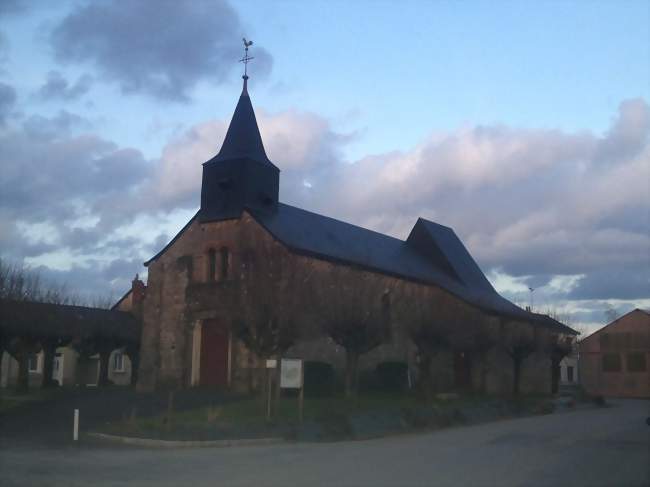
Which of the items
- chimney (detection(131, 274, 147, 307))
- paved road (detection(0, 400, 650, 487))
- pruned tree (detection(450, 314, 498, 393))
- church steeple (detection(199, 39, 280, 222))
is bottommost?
paved road (detection(0, 400, 650, 487))

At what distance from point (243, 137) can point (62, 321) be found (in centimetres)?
1217

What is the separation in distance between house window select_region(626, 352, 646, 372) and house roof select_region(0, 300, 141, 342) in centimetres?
2973

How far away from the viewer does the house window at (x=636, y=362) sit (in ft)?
146

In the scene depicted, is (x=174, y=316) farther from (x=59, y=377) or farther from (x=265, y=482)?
(x=265, y=482)

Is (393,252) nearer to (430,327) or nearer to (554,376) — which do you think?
(554,376)

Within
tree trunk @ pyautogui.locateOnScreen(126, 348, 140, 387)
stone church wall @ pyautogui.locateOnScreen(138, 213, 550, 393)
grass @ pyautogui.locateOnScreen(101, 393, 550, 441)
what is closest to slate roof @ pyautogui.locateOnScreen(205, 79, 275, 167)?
stone church wall @ pyautogui.locateOnScreen(138, 213, 550, 393)

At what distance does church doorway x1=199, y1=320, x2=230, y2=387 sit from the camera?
33312 mm

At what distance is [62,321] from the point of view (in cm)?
3356

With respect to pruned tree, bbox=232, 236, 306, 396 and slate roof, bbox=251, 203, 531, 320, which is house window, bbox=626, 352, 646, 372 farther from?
pruned tree, bbox=232, 236, 306, 396

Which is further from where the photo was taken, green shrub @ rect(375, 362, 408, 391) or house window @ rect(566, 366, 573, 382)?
house window @ rect(566, 366, 573, 382)

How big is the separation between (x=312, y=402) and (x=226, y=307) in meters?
4.78

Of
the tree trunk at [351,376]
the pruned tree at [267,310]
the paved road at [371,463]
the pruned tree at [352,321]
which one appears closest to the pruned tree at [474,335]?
the pruned tree at [352,321]

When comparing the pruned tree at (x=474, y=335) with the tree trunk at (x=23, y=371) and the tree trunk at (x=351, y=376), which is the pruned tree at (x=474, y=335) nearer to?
the tree trunk at (x=351, y=376)

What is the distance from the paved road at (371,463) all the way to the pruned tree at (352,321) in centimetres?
576
